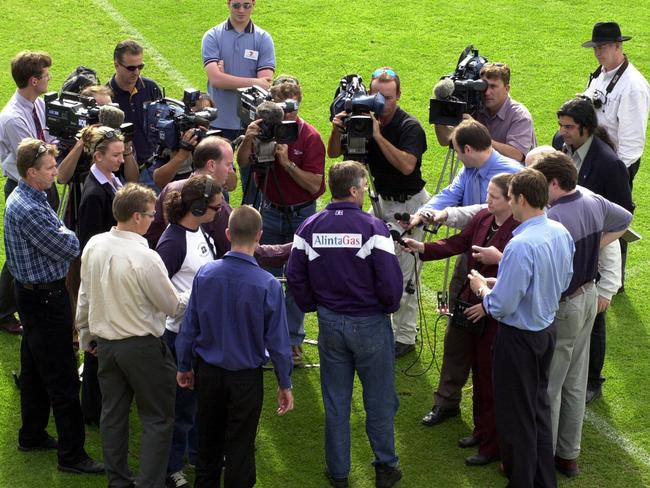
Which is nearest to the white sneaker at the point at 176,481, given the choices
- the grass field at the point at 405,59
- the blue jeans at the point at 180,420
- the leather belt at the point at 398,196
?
the blue jeans at the point at 180,420

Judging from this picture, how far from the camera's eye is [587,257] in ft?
20.8

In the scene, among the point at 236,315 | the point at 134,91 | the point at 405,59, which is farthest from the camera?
the point at 405,59

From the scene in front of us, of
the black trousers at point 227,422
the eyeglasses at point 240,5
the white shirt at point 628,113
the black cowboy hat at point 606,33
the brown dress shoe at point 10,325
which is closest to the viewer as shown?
the black trousers at point 227,422

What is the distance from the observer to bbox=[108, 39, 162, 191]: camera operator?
8734mm

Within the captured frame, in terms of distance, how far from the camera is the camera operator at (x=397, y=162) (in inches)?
302

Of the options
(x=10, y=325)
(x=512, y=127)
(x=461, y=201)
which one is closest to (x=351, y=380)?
(x=461, y=201)

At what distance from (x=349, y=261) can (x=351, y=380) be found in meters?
0.81

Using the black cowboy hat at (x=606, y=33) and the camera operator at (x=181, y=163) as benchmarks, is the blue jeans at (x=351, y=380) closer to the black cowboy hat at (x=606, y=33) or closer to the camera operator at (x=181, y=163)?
the camera operator at (x=181, y=163)

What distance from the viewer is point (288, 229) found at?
7.88 m

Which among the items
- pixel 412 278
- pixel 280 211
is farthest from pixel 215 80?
pixel 412 278

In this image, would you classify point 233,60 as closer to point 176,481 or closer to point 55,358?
point 55,358

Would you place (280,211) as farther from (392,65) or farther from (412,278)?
(392,65)

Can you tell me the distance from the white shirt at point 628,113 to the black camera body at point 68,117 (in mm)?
3964

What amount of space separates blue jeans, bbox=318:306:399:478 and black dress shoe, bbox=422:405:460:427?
730mm
